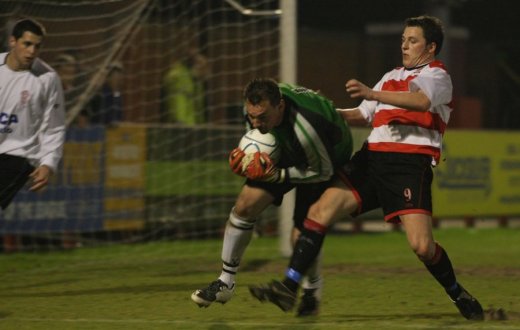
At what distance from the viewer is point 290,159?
7.20 m

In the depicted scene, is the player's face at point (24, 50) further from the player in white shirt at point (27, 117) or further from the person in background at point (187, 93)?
the person in background at point (187, 93)

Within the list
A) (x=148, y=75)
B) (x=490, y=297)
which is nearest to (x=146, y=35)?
(x=148, y=75)

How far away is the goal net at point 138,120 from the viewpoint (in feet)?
41.9

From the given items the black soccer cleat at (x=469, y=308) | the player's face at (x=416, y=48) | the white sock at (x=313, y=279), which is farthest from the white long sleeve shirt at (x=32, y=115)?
the black soccer cleat at (x=469, y=308)

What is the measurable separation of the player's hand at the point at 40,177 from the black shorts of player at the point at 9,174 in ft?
0.36

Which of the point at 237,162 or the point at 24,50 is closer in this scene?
the point at 237,162

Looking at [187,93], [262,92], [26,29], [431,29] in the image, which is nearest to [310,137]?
[262,92]

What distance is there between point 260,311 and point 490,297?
72.7 inches

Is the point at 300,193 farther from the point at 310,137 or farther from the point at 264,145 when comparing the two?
the point at 310,137

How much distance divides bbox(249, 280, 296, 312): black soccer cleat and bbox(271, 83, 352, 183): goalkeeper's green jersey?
0.81 metres

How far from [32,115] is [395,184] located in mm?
2791

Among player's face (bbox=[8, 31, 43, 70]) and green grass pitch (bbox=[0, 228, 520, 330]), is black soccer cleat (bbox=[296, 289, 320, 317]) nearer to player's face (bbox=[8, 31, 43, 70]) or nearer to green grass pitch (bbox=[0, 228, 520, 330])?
green grass pitch (bbox=[0, 228, 520, 330])

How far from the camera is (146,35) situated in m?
14.3

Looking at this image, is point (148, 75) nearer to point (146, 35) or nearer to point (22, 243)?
point (146, 35)
